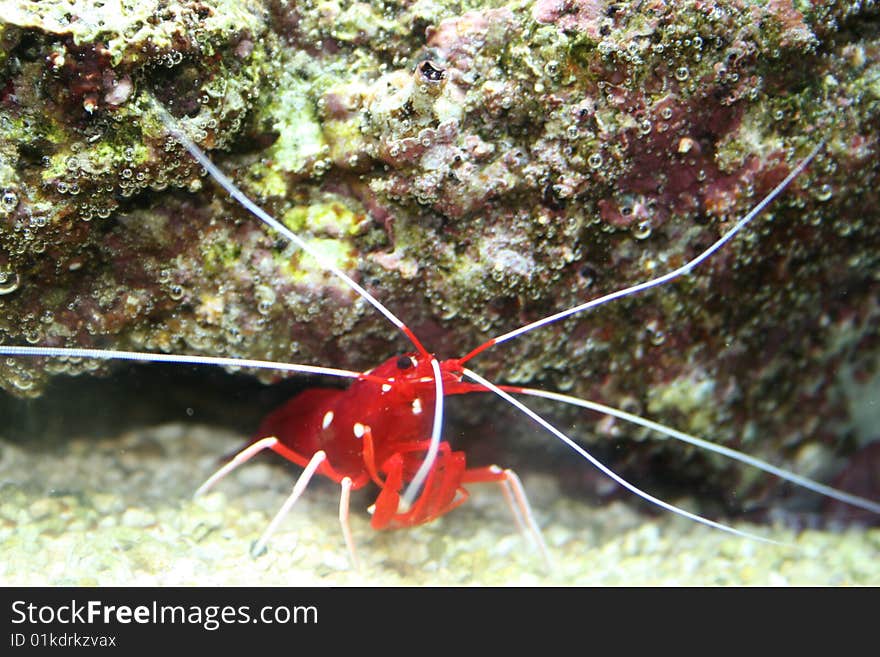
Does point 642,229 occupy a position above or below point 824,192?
below

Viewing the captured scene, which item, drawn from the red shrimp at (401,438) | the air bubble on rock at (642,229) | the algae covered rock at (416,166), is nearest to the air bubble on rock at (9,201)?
Answer: the algae covered rock at (416,166)

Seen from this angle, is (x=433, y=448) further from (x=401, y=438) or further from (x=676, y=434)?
(x=676, y=434)

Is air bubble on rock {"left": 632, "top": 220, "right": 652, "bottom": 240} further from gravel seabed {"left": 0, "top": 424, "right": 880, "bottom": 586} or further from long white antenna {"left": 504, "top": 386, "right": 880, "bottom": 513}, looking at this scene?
gravel seabed {"left": 0, "top": 424, "right": 880, "bottom": 586}

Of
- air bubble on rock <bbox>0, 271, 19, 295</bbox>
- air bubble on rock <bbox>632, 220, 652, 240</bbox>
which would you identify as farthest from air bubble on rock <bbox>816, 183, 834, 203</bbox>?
air bubble on rock <bbox>0, 271, 19, 295</bbox>

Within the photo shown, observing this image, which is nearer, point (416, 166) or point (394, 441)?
point (416, 166)

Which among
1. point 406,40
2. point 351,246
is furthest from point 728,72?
point 351,246

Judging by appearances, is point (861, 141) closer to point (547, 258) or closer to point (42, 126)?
point (547, 258)

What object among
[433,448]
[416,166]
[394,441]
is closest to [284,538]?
[394,441]

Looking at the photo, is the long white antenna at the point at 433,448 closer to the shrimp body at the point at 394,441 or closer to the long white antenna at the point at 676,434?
the shrimp body at the point at 394,441
